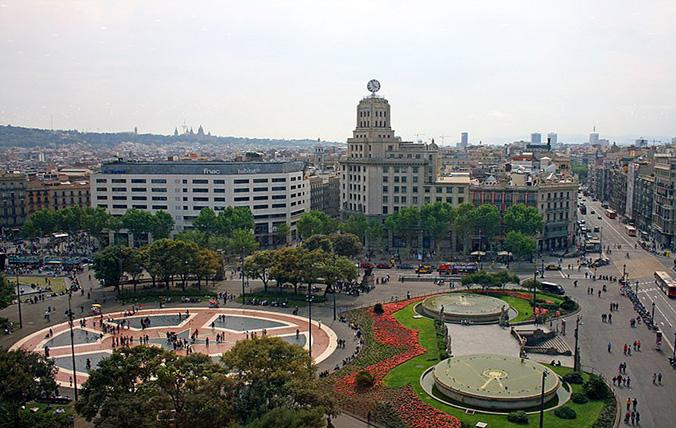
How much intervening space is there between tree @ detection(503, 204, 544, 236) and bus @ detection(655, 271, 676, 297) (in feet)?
76.4

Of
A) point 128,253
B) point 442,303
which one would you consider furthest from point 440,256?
point 128,253

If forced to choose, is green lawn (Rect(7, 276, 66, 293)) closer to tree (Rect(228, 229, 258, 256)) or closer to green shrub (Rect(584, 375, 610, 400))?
tree (Rect(228, 229, 258, 256))

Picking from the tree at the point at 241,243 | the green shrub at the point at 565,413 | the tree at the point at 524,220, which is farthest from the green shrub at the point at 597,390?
the tree at the point at 241,243

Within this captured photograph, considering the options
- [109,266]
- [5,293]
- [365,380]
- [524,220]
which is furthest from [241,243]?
[365,380]

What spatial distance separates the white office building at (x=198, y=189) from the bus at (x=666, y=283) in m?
73.9

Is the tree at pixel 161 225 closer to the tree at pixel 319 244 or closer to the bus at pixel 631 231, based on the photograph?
the tree at pixel 319 244

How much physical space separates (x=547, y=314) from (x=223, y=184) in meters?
77.7

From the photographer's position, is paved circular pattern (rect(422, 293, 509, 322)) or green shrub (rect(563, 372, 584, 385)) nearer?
green shrub (rect(563, 372, 584, 385))

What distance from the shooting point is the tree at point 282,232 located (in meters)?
121

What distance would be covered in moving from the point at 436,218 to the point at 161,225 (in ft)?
172

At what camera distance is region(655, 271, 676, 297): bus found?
8129 cm

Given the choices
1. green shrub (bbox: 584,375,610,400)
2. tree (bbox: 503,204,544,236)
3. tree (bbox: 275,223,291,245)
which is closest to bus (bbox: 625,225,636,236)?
tree (bbox: 503,204,544,236)

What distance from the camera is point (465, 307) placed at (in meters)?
72.4

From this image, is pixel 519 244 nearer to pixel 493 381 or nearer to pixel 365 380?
pixel 493 381
